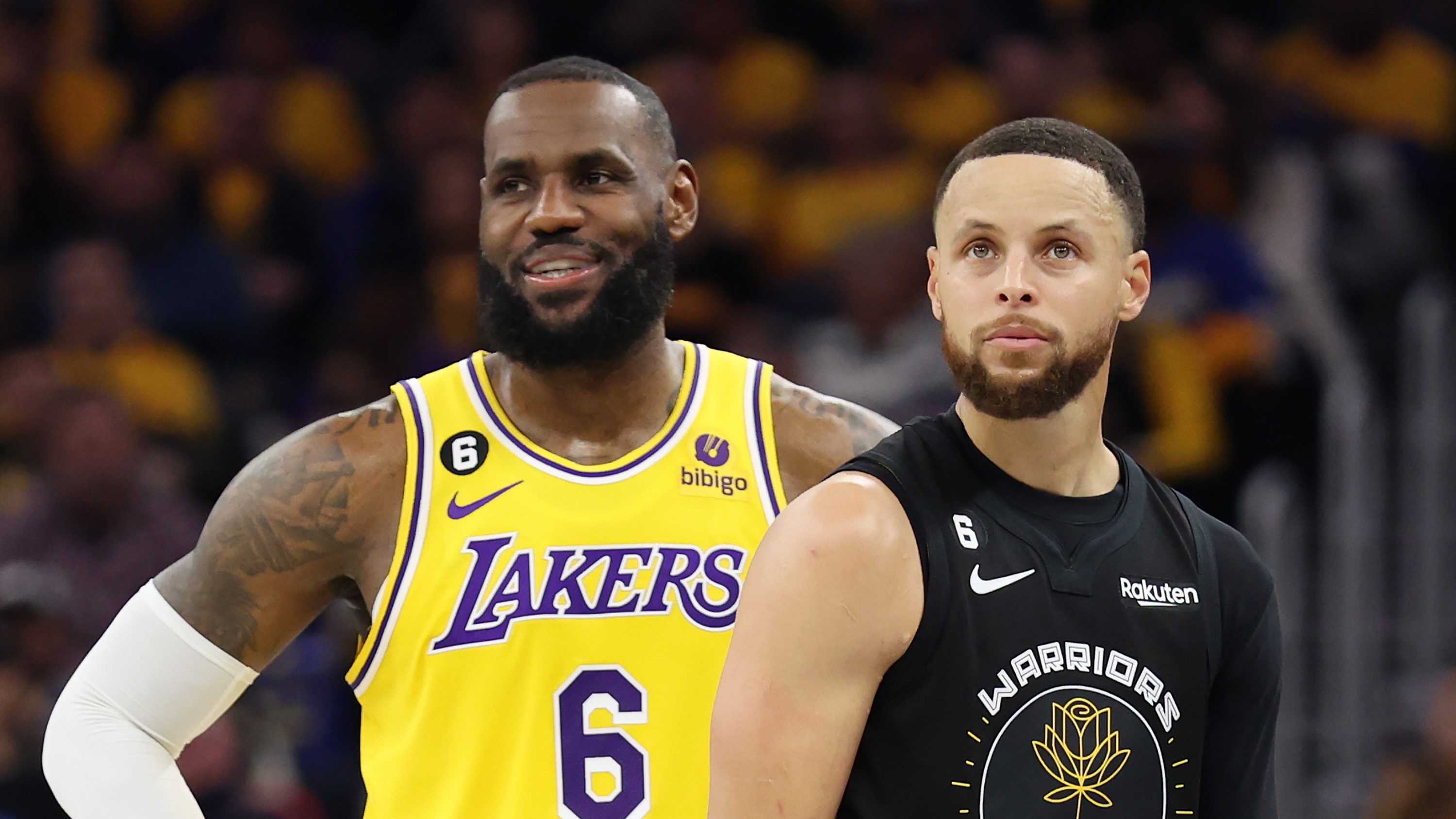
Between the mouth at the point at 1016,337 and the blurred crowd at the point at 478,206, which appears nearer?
the mouth at the point at 1016,337

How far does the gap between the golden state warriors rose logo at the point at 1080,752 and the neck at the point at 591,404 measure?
1242 millimetres

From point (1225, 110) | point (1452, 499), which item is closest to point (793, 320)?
point (1225, 110)

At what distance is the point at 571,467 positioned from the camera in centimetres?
325

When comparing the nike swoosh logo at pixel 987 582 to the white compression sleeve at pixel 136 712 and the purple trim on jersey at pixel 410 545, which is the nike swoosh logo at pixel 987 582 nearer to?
the purple trim on jersey at pixel 410 545

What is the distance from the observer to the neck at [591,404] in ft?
10.8

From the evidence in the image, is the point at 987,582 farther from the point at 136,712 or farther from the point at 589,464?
the point at 136,712

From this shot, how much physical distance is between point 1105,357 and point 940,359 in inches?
160

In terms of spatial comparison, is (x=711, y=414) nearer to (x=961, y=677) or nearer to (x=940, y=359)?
(x=961, y=677)

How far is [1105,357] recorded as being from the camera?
2441 mm

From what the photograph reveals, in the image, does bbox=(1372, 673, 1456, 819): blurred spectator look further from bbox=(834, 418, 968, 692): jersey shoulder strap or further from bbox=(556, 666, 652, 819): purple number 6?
bbox=(834, 418, 968, 692): jersey shoulder strap

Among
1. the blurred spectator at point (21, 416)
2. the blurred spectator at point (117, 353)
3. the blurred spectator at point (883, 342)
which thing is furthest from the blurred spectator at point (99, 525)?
the blurred spectator at point (883, 342)

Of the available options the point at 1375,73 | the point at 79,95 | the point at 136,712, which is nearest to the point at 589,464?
the point at 136,712

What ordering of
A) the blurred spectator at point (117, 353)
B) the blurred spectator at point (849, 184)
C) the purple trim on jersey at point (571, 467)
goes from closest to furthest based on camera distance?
the purple trim on jersey at point (571, 467)
the blurred spectator at point (117, 353)
the blurred spectator at point (849, 184)

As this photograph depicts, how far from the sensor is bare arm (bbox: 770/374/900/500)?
332 centimetres
